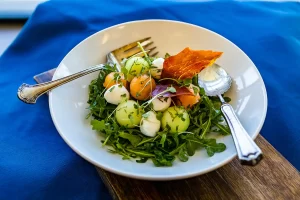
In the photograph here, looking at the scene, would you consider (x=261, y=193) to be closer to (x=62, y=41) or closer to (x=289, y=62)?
(x=289, y=62)

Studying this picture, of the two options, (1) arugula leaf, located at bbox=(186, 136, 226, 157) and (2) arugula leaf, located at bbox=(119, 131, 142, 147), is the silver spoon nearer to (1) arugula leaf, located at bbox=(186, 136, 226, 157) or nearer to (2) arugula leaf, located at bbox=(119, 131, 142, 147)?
(1) arugula leaf, located at bbox=(186, 136, 226, 157)

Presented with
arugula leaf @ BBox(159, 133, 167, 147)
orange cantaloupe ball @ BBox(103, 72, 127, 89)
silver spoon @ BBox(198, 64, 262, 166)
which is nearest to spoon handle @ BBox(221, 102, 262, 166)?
silver spoon @ BBox(198, 64, 262, 166)

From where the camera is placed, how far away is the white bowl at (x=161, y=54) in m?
0.54

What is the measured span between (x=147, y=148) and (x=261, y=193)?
0.67 ft

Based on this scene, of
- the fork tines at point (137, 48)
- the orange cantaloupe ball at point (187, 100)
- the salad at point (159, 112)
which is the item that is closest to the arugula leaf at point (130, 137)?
the salad at point (159, 112)

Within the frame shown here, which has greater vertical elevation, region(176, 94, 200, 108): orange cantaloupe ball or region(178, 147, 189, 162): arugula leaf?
region(176, 94, 200, 108): orange cantaloupe ball

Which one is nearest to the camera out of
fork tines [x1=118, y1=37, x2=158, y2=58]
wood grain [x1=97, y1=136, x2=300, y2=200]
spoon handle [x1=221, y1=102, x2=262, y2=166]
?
spoon handle [x1=221, y1=102, x2=262, y2=166]

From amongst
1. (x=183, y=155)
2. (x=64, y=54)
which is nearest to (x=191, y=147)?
(x=183, y=155)

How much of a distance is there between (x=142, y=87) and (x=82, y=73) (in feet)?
0.45

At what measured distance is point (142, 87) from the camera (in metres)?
0.64

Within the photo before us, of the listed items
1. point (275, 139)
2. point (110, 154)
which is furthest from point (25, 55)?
point (275, 139)

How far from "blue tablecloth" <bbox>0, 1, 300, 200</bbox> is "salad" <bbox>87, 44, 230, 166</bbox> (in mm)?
100

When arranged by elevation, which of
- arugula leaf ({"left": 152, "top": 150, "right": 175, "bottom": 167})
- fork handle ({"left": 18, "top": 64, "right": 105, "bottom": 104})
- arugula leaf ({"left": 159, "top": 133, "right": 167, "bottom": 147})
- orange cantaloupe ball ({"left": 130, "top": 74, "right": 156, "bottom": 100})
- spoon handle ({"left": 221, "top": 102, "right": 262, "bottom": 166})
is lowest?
arugula leaf ({"left": 152, "top": 150, "right": 175, "bottom": 167})

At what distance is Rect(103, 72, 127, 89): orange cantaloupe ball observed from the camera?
665 millimetres
